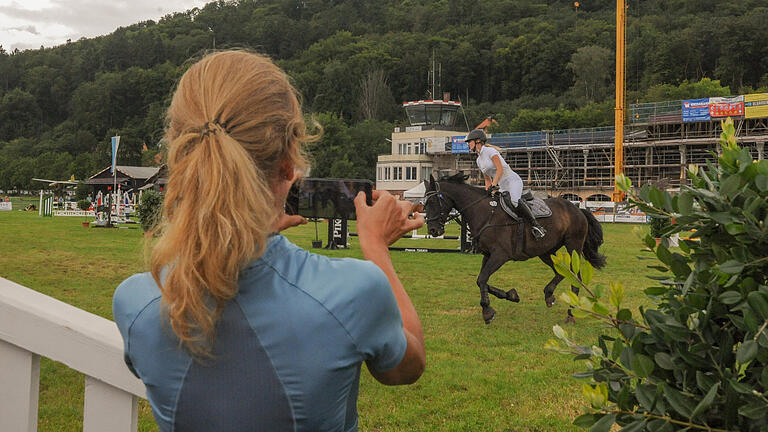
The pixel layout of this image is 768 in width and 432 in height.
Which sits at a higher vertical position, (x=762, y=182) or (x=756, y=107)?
(x=756, y=107)

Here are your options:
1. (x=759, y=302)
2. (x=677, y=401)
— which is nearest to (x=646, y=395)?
(x=677, y=401)

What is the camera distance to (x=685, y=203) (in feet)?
5.09

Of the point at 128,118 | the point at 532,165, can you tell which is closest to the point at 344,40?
the point at 128,118

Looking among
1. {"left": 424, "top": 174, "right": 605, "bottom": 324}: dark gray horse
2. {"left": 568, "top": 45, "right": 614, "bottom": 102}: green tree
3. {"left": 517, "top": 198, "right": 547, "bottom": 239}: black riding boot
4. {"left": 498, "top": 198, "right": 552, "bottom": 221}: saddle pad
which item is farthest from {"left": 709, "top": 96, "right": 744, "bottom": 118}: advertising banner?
{"left": 517, "top": 198, "right": 547, "bottom": 239}: black riding boot

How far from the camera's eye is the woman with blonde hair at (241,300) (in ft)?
3.91

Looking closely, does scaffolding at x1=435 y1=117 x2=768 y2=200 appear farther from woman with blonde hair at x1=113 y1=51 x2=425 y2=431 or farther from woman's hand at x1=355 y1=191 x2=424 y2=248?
woman with blonde hair at x1=113 y1=51 x2=425 y2=431

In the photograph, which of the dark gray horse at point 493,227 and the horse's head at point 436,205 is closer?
the dark gray horse at point 493,227

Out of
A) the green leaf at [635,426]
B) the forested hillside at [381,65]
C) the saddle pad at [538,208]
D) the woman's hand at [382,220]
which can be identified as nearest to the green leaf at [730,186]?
the green leaf at [635,426]

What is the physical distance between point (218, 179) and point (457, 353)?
19.9 ft

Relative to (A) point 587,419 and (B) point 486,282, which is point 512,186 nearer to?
(B) point 486,282

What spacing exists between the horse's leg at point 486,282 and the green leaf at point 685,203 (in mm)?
7064

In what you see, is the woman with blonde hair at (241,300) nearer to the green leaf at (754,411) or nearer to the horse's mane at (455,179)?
the green leaf at (754,411)

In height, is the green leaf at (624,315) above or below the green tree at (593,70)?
below

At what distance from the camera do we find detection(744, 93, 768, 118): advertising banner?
56500mm
